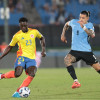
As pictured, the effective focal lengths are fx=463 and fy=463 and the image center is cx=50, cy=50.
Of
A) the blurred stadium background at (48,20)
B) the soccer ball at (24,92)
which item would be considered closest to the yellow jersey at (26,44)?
the soccer ball at (24,92)

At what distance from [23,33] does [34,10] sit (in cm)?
1602

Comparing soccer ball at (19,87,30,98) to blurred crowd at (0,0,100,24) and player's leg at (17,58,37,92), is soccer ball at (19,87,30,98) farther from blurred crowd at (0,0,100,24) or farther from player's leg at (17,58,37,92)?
blurred crowd at (0,0,100,24)

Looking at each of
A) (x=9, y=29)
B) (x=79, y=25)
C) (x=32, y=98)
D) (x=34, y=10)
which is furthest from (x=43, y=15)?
(x=32, y=98)

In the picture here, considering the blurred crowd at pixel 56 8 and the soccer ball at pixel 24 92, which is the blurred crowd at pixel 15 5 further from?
the soccer ball at pixel 24 92

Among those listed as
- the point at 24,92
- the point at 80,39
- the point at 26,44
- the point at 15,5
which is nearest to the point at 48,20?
the point at 15,5

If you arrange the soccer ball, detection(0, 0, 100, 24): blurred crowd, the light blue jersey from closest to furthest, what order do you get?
the soccer ball → the light blue jersey → detection(0, 0, 100, 24): blurred crowd

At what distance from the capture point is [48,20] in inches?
1037

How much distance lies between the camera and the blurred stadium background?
77.5 ft

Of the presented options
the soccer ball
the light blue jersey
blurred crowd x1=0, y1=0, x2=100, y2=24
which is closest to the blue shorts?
the soccer ball

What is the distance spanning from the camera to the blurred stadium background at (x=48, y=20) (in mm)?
23625

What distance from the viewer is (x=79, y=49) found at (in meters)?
11.9

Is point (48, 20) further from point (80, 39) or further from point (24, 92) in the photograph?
point (24, 92)

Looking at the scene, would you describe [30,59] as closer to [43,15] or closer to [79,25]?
[79,25]

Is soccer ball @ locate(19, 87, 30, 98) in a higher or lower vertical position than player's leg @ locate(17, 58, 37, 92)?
lower
